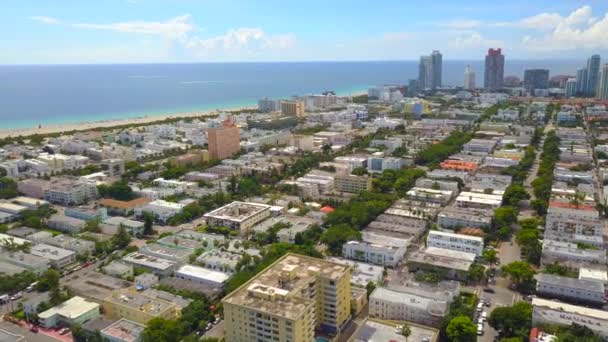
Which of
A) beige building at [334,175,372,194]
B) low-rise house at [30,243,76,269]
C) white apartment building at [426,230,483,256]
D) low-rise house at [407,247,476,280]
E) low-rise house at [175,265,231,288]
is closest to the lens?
low-rise house at [175,265,231,288]

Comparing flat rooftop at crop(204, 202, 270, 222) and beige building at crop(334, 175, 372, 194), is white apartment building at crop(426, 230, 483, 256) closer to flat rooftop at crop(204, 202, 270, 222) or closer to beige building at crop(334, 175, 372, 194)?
beige building at crop(334, 175, 372, 194)

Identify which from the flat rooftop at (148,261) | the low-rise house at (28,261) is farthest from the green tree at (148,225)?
the low-rise house at (28,261)

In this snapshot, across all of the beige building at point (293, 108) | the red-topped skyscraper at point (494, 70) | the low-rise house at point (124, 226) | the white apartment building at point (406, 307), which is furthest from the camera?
the red-topped skyscraper at point (494, 70)

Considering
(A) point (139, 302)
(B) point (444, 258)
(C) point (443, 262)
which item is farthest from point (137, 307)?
(B) point (444, 258)


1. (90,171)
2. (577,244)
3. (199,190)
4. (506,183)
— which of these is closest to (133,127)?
(90,171)

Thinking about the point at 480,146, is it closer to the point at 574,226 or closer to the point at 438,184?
the point at 438,184

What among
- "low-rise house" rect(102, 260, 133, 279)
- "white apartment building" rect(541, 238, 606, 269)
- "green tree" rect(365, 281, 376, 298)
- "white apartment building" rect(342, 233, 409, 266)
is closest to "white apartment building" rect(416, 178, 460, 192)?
"white apartment building" rect(342, 233, 409, 266)

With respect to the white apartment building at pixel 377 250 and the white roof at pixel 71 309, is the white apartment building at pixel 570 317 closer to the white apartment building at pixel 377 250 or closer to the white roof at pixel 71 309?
the white apartment building at pixel 377 250
